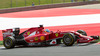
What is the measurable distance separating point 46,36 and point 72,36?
66.2 inches

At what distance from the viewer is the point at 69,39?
12.2m

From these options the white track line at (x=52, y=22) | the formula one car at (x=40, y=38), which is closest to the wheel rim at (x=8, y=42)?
the formula one car at (x=40, y=38)

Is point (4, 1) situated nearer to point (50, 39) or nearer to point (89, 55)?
point (50, 39)

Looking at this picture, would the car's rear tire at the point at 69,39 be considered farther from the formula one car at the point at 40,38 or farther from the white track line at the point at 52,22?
the white track line at the point at 52,22

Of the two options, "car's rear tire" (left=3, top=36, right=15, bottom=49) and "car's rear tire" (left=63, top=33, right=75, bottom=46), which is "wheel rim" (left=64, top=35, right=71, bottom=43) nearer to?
"car's rear tire" (left=63, top=33, right=75, bottom=46)

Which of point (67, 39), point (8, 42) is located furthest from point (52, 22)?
point (67, 39)

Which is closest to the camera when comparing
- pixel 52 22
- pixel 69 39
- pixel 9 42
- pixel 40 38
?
pixel 69 39

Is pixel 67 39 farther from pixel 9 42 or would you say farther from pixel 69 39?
pixel 9 42

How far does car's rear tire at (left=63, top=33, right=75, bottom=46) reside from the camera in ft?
39.8

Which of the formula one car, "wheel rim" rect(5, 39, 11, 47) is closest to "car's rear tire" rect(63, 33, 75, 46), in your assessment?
the formula one car

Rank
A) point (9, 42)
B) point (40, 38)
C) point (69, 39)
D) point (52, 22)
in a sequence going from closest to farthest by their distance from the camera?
point (69, 39)
point (40, 38)
point (9, 42)
point (52, 22)

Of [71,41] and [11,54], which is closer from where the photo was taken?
[11,54]

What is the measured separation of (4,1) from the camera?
53406mm

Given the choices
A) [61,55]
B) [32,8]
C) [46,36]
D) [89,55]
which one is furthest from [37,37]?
[32,8]
